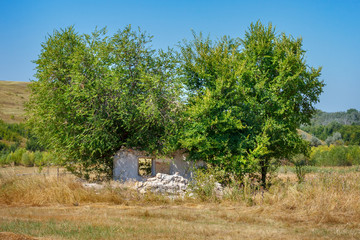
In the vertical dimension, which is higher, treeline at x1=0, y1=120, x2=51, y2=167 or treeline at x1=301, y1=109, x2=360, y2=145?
treeline at x1=301, y1=109, x2=360, y2=145

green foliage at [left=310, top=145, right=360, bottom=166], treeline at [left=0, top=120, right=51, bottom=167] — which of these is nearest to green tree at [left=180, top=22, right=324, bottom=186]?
treeline at [left=0, top=120, right=51, bottom=167]

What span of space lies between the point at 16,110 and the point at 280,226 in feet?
300

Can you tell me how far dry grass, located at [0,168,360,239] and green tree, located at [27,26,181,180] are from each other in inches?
162

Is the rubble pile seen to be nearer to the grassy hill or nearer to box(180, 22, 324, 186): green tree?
box(180, 22, 324, 186): green tree

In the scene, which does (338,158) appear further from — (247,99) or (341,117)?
(341,117)

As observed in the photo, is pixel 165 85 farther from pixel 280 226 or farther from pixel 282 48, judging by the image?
pixel 280 226

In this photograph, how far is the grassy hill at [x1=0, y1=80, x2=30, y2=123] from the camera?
84294 mm

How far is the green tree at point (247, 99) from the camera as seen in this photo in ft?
60.0

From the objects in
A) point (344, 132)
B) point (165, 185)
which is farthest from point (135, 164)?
point (344, 132)

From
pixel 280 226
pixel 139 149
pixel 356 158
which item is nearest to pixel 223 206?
pixel 280 226

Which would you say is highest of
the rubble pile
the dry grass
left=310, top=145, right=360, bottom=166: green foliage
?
left=310, top=145, right=360, bottom=166: green foliage

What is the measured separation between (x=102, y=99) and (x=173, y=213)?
9.00 metres

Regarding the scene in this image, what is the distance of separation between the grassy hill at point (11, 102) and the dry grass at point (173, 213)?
2856 inches

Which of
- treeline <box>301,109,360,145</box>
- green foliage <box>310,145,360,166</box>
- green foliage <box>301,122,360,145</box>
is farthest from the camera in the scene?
treeline <box>301,109,360,145</box>
